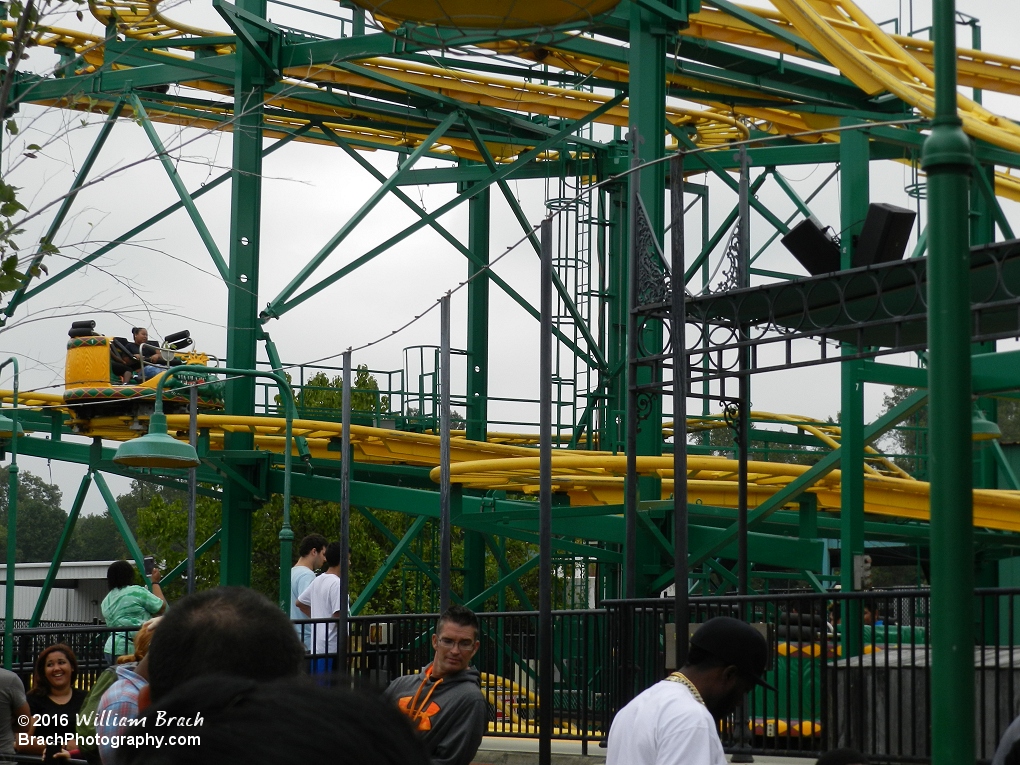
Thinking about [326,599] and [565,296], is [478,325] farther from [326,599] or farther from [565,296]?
[326,599]

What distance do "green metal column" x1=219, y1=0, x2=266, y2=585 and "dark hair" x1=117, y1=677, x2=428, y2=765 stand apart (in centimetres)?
1915

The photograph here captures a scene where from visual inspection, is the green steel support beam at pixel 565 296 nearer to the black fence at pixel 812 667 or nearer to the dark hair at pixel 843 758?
the black fence at pixel 812 667

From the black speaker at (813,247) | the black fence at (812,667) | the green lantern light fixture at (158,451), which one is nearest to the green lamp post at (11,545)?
the green lantern light fixture at (158,451)

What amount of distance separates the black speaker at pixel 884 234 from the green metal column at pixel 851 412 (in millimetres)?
4274

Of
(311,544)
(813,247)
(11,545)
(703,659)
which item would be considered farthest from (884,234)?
(11,545)

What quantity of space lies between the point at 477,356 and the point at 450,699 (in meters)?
20.3

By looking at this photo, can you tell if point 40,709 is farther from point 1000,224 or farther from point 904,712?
point 1000,224

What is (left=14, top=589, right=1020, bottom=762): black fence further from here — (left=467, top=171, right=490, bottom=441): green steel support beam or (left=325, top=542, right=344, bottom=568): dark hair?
(left=467, top=171, right=490, bottom=441): green steel support beam

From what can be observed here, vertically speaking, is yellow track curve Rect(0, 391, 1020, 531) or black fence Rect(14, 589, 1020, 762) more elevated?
yellow track curve Rect(0, 391, 1020, 531)

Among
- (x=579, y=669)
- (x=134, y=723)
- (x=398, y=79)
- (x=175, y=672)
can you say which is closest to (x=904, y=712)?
(x=579, y=669)

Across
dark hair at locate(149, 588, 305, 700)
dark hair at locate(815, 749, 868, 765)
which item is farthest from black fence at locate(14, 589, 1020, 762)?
dark hair at locate(149, 588, 305, 700)

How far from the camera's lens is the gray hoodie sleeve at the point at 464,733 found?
19.7ft

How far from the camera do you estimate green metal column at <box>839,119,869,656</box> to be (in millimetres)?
15078

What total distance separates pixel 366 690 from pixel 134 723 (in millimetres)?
399
